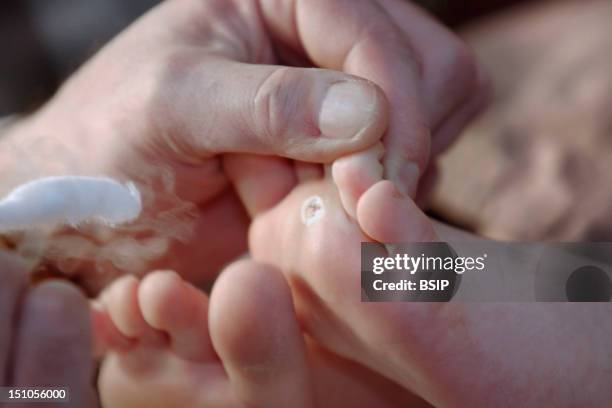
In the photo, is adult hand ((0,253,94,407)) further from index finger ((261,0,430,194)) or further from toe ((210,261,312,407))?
index finger ((261,0,430,194))

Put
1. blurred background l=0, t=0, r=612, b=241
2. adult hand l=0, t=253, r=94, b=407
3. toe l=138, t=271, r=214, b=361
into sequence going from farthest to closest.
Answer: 1. blurred background l=0, t=0, r=612, b=241
2. toe l=138, t=271, r=214, b=361
3. adult hand l=0, t=253, r=94, b=407

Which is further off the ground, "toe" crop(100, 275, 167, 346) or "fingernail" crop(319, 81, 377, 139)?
"fingernail" crop(319, 81, 377, 139)

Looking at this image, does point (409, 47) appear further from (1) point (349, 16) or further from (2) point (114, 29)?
(2) point (114, 29)

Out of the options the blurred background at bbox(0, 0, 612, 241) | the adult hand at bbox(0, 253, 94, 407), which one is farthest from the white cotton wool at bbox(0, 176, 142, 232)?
the blurred background at bbox(0, 0, 612, 241)

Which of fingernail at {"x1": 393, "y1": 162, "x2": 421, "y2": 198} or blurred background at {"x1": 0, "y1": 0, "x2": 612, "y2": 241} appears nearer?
fingernail at {"x1": 393, "y1": 162, "x2": 421, "y2": 198}

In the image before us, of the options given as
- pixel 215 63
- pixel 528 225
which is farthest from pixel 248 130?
pixel 528 225

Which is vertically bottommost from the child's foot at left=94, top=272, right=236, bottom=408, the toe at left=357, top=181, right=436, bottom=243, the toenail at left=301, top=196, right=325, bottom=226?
the child's foot at left=94, top=272, right=236, bottom=408

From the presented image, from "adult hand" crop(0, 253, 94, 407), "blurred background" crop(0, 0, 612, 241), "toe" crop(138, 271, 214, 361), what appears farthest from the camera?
"blurred background" crop(0, 0, 612, 241)

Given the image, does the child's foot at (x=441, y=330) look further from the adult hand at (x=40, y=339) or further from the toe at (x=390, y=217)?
the adult hand at (x=40, y=339)
